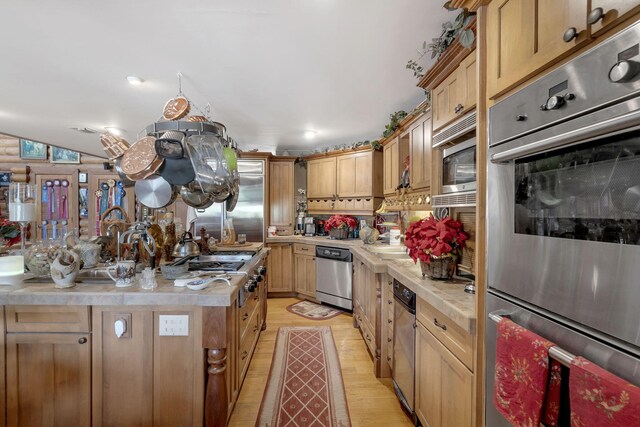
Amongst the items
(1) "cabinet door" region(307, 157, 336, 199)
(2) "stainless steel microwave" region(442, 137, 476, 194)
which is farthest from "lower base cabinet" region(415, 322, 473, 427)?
(1) "cabinet door" region(307, 157, 336, 199)

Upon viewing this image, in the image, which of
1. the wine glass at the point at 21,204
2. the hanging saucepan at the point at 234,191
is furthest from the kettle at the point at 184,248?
the wine glass at the point at 21,204

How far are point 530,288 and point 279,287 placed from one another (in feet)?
13.4

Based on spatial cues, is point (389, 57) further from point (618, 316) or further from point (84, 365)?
point (84, 365)

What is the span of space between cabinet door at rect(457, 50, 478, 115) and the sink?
2308 mm

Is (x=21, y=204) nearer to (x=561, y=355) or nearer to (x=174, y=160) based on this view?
(x=174, y=160)

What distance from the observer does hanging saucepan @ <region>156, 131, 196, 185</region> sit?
1601mm

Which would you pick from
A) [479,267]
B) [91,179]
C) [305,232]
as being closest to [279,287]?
[305,232]

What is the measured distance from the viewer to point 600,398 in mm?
665

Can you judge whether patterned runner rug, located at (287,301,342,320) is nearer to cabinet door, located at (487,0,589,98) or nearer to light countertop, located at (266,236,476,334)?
light countertop, located at (266,236,476,334)

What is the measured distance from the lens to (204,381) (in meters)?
1.54

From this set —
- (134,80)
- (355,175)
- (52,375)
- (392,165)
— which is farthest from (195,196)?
(355,175)

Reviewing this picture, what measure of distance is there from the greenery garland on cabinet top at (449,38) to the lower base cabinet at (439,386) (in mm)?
1535

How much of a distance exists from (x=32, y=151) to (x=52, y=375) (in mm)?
6772

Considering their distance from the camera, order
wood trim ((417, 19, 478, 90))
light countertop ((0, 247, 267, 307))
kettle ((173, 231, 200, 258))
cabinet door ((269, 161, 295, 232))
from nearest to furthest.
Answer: light countertop ((0, 247, 267, 307)) → wood trim ((417, 19, 478, 90)) → kettle ((173, 231, 200, 258)) → cabinet door ((269, 161, 295, 232))
